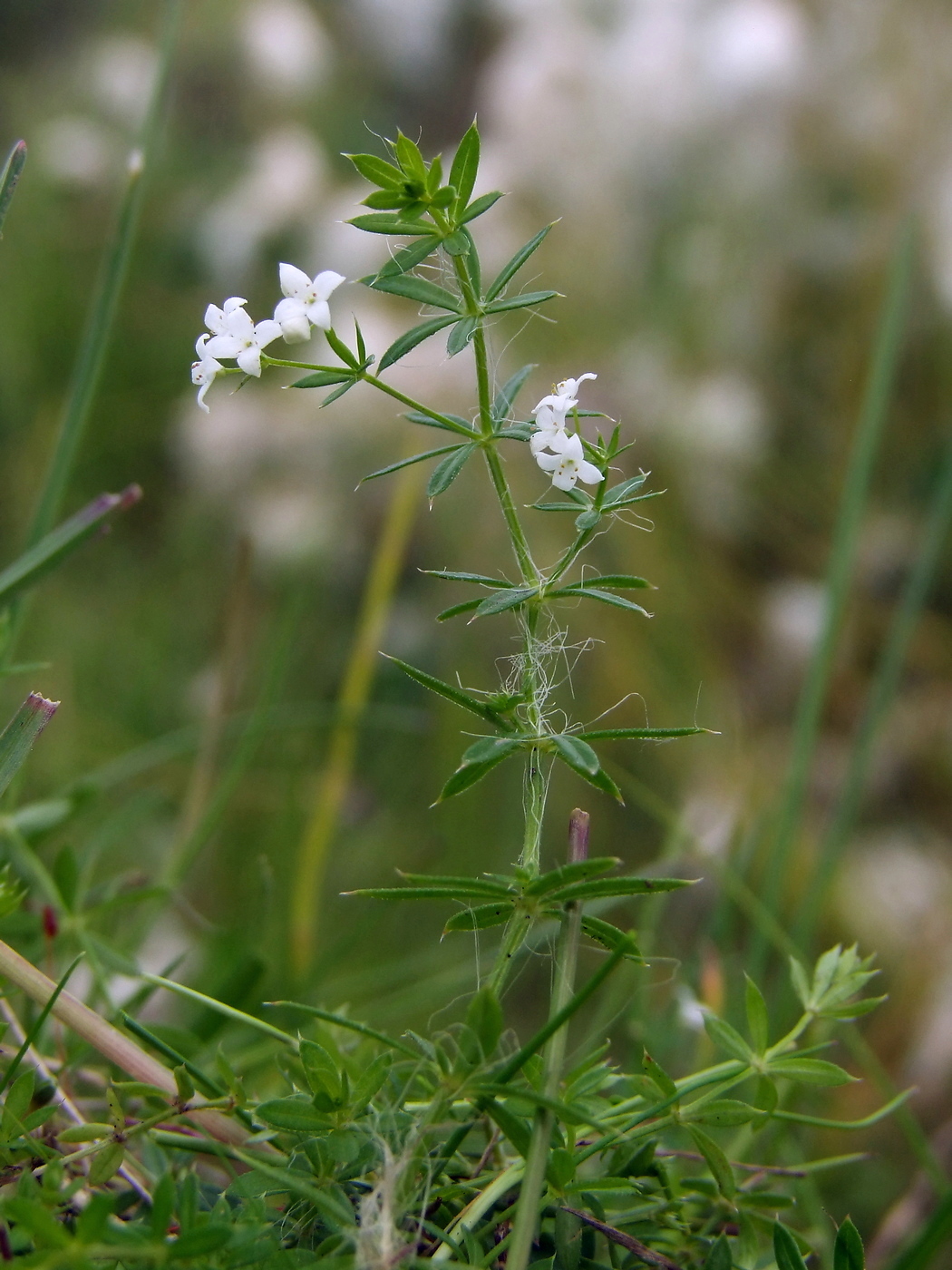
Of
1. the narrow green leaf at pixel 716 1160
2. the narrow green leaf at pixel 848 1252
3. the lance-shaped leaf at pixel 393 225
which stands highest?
the lance-shaped leaf at pixel 393 225

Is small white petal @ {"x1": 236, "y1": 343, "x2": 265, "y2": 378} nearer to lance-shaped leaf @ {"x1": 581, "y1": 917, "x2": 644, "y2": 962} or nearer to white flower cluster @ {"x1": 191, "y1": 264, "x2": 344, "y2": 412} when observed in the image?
white flower cluster @ {"x1": 191, "y1": 264, "x2": 344, "y2": 412}

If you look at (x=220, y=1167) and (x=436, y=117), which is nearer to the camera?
(x=220, y=1167)

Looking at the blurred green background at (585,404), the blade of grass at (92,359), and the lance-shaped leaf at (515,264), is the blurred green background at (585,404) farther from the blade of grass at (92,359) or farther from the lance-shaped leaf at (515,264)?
the lance-shaped leaf at (515,264)

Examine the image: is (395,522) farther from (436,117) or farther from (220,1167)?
(436,117)

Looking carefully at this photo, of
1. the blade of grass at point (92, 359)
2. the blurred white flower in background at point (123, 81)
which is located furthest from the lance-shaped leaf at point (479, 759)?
the blurred white flower in background at point (123, 81)

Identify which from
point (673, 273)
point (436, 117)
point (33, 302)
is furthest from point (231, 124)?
point (673, 273)

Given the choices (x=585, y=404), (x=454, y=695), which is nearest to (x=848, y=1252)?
(x=454, y=695)

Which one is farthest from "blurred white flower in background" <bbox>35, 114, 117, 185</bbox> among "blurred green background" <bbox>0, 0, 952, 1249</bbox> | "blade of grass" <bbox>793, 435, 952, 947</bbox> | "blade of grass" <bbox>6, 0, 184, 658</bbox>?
"blade of grass" <bbox>793, 435, 952, 947</bbox>
